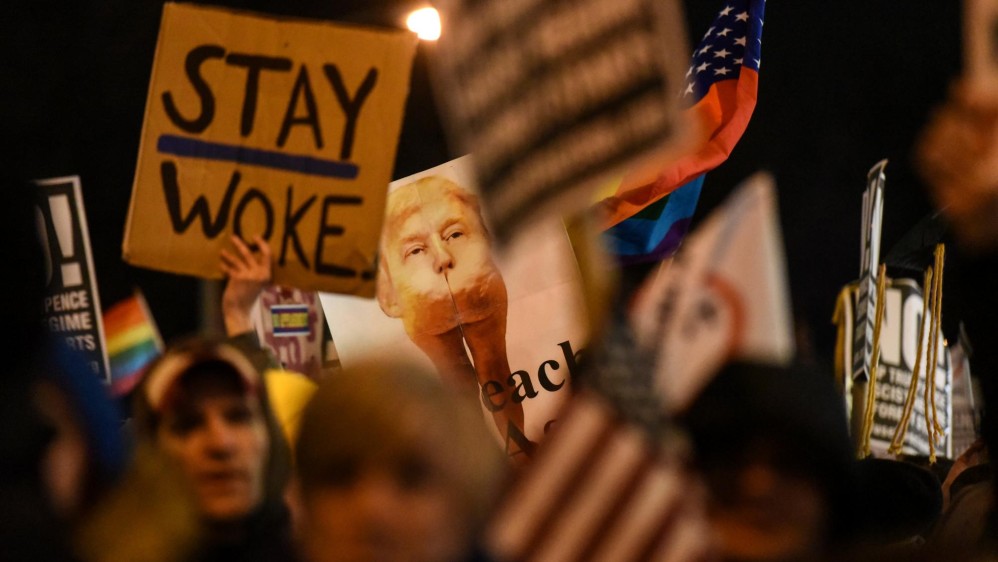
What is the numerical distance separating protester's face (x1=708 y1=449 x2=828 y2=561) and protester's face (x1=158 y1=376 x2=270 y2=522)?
966 millimetres

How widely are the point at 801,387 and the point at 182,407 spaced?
1.23 m

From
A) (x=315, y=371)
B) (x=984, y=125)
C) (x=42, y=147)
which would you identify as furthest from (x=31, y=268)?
(x=42, y=147)

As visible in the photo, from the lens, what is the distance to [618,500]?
77.2 inches

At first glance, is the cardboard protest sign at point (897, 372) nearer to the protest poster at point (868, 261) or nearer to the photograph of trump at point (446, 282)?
the protest poster at point (868, 261)

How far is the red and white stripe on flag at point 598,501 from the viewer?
6.37ft

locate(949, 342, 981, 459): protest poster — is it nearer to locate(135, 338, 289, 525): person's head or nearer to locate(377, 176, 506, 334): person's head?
locate(377, 176, 506, 334): person's head

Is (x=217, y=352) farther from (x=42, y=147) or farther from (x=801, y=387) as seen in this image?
(x=42, y=147)

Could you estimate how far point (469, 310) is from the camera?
5387 mm

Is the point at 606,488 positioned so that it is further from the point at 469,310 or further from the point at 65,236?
the point at 65,236

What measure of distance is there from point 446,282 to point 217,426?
107 inches

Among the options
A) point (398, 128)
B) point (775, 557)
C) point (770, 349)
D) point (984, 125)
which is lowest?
point (775, 557)

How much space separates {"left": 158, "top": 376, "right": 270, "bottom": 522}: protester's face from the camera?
2545mm

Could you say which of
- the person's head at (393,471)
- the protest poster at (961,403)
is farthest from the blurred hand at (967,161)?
the protest poster at (961,403)

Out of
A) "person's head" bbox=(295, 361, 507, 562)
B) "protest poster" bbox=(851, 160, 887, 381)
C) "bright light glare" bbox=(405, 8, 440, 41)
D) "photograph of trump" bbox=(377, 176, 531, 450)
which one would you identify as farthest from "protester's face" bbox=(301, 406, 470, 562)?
"bright light glare" bbox=(405, 8, 440, 41)
